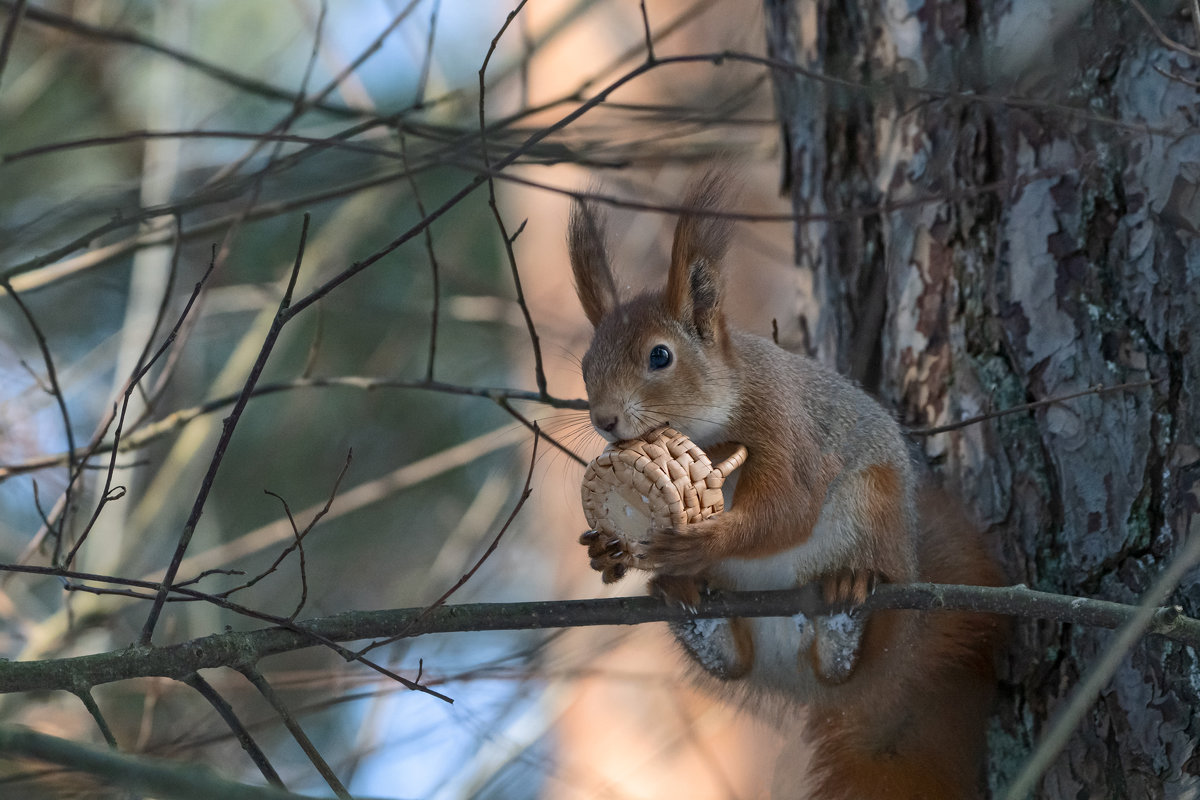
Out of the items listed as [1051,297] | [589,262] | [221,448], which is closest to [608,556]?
[589,262]

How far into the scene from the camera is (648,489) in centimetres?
146

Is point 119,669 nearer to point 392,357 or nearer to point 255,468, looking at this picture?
point 392,357

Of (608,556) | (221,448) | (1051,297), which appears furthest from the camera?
(1051,297)

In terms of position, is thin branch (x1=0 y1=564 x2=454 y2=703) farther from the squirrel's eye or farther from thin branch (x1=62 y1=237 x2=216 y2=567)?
the squirrel's eye

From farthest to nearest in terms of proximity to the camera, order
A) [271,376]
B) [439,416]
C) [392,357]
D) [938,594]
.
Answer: [439,416] < [271,376] < [392,357] < [938,594]

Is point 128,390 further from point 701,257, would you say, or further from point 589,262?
point 701,257

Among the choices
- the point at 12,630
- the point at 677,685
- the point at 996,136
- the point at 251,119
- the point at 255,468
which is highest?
the point at 251,119

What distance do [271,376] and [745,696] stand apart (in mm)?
3091

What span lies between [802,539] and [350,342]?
3.48 metres

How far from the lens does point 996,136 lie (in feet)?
6.47

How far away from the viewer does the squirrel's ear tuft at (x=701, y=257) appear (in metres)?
1.56

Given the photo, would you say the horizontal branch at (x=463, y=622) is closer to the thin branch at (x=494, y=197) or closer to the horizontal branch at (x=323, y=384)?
the thin branch at (x=494, y=197)

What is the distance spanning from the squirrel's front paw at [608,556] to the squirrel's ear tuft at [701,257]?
15.6 inches

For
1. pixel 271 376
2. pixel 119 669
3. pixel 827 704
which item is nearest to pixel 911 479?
pixel 827 704
